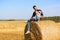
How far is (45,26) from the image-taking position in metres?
12.2

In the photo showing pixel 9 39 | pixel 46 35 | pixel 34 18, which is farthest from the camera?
pixel 9 39

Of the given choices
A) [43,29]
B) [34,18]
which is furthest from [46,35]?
[34,18]

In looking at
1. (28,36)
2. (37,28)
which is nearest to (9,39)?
(28,36)

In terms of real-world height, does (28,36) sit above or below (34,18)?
below

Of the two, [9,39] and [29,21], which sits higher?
[29,21]

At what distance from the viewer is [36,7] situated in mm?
12734

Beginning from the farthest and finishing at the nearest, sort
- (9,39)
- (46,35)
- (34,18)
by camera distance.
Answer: (9,39), (34,18), (46,35)

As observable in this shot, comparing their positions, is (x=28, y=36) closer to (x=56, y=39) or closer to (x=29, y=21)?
(x=29, y=21)

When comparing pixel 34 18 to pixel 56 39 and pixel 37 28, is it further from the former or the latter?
pixel 56 39

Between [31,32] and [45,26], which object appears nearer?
[45,26]

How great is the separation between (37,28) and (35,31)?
1.37 feet

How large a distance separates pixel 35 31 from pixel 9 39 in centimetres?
482

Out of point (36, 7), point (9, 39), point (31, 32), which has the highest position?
point (36, 7)

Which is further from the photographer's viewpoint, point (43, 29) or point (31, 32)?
point (31, 32)
